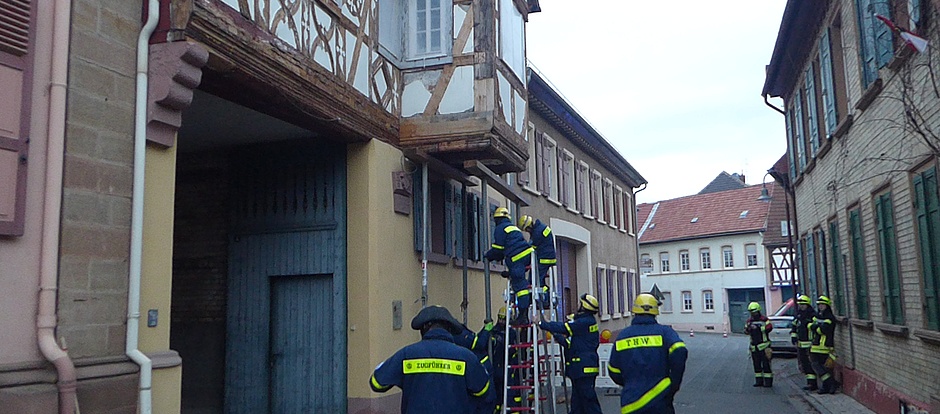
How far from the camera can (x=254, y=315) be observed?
423 inches

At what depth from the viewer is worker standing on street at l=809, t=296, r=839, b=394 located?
1430cm

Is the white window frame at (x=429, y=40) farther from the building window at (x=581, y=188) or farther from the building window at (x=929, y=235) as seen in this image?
the building window at (x=581, y=188)

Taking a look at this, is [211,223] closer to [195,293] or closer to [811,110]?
[195,293]

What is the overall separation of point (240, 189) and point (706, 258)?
144 ft

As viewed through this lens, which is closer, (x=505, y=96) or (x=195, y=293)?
(x=195, y=293)

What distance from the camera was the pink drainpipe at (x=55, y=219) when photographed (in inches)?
211

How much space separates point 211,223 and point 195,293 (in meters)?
0.95

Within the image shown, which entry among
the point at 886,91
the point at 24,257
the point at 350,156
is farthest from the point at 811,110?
the point at 24,257

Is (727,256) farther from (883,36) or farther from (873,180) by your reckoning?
(883,36)

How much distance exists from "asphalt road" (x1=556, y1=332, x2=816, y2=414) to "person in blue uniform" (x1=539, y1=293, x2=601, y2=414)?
3.00 m

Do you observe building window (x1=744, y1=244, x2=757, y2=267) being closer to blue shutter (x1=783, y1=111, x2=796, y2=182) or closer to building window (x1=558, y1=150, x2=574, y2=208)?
blue shutter (x1=783, y1=111, x2=796, y2=182)

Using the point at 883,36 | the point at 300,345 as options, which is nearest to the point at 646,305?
the point at 300,345

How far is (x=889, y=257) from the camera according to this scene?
11.0 meters

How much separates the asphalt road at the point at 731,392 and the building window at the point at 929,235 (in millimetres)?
4675
